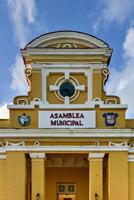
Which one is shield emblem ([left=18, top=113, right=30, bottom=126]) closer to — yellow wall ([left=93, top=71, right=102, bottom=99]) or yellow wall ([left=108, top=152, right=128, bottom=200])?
yellow wall ([left=93, top=71, right=102, bottom=99])

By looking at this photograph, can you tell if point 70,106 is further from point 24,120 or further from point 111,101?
point 24,120

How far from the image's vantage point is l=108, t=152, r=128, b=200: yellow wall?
2336cm

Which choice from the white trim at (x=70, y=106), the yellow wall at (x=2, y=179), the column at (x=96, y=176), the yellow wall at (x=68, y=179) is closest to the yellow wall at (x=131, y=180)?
the column at (x=96, y=176)

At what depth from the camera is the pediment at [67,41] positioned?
24562 mm

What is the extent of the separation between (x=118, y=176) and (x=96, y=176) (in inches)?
34.2

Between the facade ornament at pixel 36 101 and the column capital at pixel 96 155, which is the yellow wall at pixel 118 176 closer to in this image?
the column capital at pixel 96 155

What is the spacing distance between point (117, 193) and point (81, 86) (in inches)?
179

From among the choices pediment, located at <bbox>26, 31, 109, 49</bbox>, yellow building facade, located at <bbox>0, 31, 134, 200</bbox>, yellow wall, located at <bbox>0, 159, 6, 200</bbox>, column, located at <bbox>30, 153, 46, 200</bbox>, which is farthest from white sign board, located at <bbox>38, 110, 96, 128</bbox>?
pediment, located at <bbox>26, 31, 109, 49</bbox>

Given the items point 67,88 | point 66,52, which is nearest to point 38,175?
point 67,88

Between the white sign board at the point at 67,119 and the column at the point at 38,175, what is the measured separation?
124 cm

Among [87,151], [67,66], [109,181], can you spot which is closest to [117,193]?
[109,181]

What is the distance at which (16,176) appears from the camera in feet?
77.1

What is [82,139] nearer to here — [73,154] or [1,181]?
[73,154]

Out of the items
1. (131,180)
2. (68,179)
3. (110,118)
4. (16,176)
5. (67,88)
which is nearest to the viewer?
(16,176)
